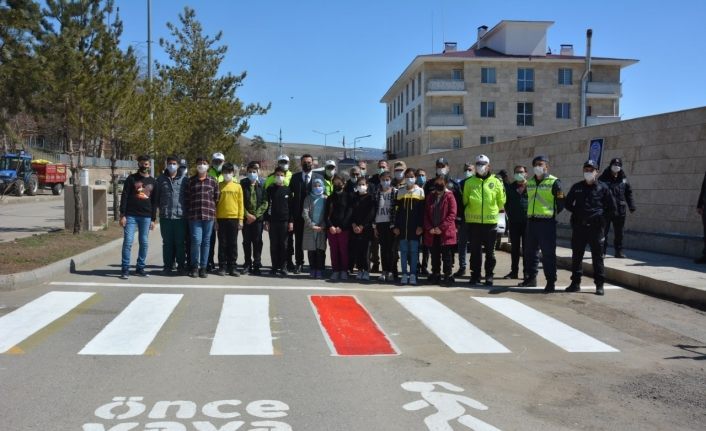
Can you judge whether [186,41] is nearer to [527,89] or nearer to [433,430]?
[433,430]

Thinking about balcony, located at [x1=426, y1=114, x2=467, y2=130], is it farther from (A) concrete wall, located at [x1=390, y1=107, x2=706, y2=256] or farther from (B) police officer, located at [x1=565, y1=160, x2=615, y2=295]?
(B) police officer, located at [x1=565, y1=160, x2=615, y2=295]

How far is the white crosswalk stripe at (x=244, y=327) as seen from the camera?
6.98m

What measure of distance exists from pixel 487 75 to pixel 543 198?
183 ft

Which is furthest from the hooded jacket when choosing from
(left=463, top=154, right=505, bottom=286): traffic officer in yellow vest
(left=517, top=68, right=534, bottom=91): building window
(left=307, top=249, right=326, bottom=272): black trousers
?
(left=517, top=68, right=534, bottom=91): building window

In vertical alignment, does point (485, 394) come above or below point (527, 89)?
below

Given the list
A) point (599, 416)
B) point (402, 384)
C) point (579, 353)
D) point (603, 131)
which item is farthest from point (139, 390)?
point (603, 131)

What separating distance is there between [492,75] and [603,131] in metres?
49.2

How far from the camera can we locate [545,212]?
1106 centimetres

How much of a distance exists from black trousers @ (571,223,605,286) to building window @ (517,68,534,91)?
56938mm

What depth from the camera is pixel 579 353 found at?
23.5 ft

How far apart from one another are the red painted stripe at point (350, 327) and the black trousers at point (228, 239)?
2448mm

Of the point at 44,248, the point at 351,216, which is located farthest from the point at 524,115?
the point at 44,248

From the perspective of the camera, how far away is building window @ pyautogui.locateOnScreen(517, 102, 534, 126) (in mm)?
65062

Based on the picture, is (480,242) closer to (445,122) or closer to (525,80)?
(445,122)
